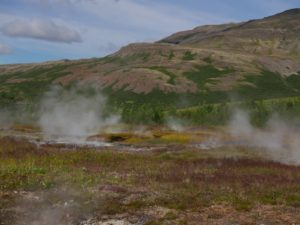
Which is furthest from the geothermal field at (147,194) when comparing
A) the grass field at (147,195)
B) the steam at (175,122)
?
the steam at (175,122)

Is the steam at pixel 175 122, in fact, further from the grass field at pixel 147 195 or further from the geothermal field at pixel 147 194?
the grass field at pixel 147 195

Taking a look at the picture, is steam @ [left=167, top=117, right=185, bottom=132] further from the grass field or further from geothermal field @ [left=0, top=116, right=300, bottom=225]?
the grass field

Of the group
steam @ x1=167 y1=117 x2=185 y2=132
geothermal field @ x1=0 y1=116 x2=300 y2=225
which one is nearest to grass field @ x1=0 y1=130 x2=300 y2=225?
geothermal field @ x1=0 y1=116 x2=300 y2=225

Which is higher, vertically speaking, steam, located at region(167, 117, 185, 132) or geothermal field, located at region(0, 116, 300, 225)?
geothermal field, located at region(0, 116, 300, 225)

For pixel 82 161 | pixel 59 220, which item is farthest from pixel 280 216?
pixel 82 161

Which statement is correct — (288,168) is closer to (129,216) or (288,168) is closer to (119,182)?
(119,182)

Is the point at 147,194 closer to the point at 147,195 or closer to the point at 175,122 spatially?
the point at 147,195

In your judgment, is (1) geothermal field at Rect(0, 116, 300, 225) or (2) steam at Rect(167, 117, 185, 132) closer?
(1) geothermal field at Rect(0, 116, 300, 225)

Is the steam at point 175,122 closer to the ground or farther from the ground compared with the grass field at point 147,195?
closer to the ground

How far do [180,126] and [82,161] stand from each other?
396 feet

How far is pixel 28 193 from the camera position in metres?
35.0

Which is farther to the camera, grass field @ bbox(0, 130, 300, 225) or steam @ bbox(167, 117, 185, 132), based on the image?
steam @ bbox(167, 117, 185, 132)

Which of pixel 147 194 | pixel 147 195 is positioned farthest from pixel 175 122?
pixel 147 195

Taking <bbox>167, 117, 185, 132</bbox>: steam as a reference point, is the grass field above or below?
above
